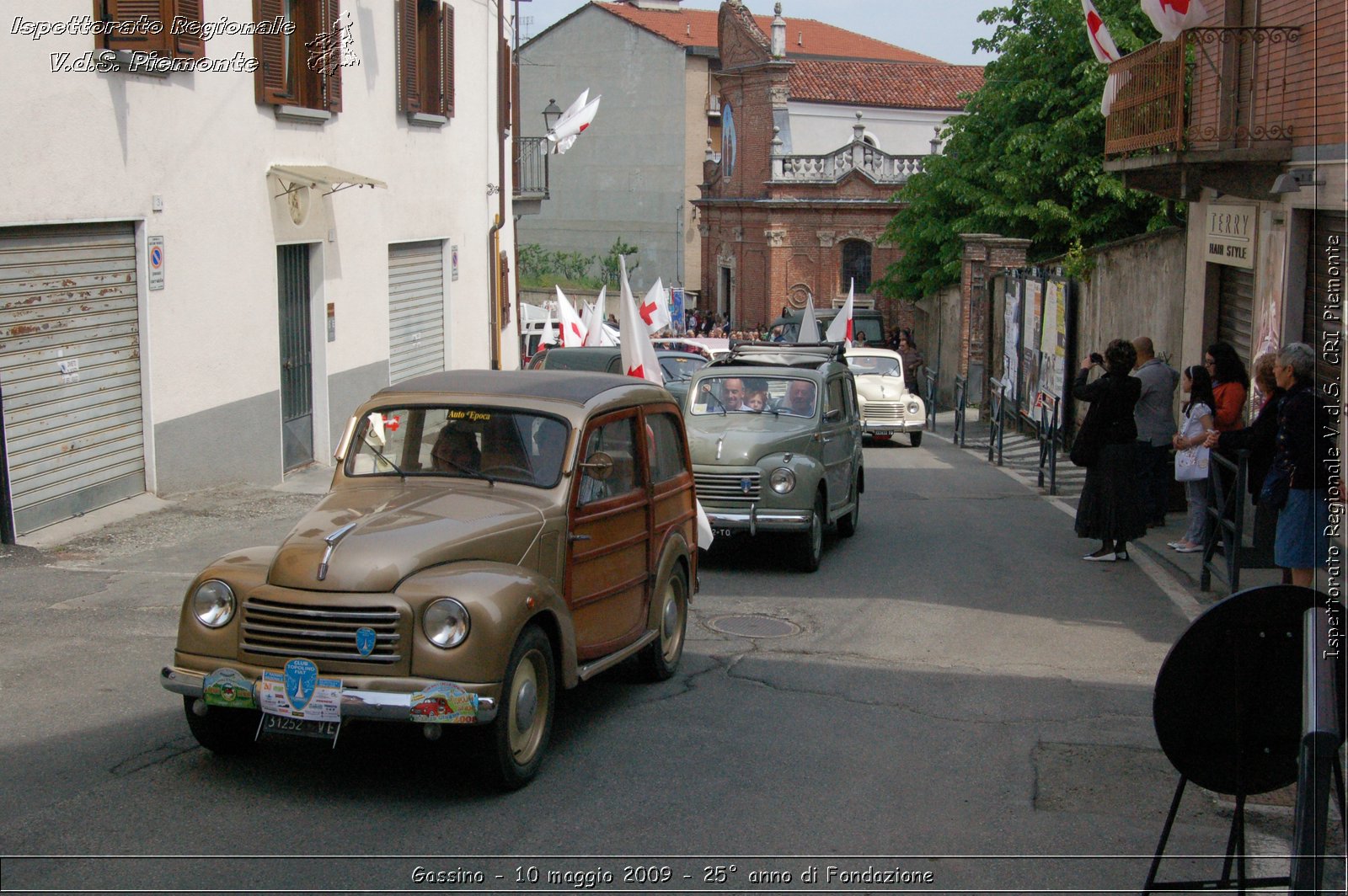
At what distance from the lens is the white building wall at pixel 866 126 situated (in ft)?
195

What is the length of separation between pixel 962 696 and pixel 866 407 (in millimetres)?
19181

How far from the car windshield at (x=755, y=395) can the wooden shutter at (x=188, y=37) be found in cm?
586

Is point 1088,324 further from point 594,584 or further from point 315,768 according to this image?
point 315,768

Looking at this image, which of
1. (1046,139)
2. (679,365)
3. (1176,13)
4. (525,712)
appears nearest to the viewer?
(525,712)

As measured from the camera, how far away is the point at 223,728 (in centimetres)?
605

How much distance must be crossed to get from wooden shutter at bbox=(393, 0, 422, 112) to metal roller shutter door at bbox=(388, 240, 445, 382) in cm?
210

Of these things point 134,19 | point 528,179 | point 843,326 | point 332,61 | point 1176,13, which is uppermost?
point 332,61

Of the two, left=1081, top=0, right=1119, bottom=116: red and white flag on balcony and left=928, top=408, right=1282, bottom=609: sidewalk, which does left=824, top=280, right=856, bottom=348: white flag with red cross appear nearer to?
left=928, top=408, right=1282, bottom=609: sidewalk

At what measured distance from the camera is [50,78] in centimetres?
1088

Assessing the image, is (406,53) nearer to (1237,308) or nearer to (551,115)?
(551,115)

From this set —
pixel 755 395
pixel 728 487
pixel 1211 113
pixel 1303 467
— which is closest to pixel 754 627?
pixel 728 487

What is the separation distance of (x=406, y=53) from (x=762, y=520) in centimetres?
1080

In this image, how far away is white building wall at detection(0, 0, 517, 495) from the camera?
1096 cm

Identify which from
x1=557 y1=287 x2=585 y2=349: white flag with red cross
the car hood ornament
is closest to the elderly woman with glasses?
the car hood ornament
